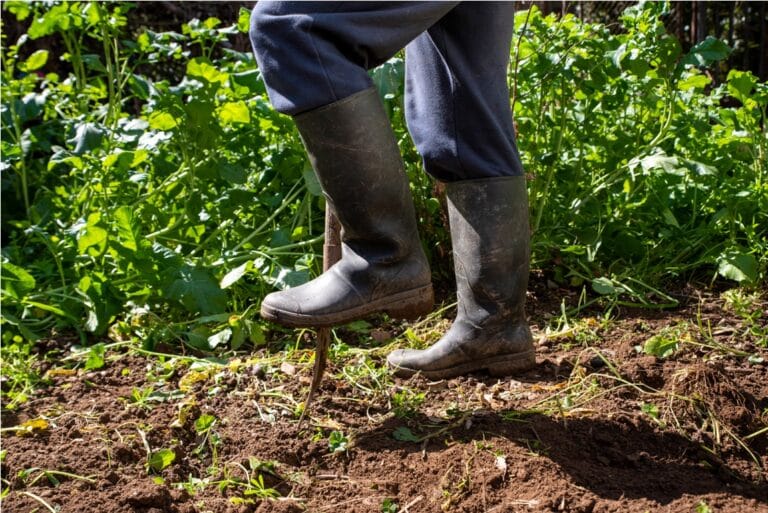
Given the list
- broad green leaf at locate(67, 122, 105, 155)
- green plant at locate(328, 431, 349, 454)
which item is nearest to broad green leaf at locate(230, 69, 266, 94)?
broad green leaf at locate(67, 122, 105, 155)

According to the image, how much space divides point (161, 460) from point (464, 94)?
1.09m

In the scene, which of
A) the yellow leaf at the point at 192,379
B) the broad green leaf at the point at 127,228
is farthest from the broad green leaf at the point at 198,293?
the yellow leaf at the point at 192,379

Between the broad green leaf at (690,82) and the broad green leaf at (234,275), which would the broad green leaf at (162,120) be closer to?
the broad green leaf at (234,275)

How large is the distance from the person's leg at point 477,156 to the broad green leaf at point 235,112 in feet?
3.24

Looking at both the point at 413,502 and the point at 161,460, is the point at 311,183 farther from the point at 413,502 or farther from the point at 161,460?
the point at 413,502

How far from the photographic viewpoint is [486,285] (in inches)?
89.7

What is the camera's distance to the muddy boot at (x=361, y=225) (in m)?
1.97

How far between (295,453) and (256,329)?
0.75 m

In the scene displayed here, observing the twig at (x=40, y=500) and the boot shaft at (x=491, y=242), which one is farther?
the boot shaft at (x=491, y=242)

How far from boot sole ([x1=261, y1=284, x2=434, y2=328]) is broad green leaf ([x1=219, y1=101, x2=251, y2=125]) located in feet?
3.63

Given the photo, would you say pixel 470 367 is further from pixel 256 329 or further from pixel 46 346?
pixel 46 346

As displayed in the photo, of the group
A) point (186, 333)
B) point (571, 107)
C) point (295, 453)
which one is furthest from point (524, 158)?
point (295, 453)

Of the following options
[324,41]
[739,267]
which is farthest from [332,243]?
[739,267]

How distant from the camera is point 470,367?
243 centimetres
